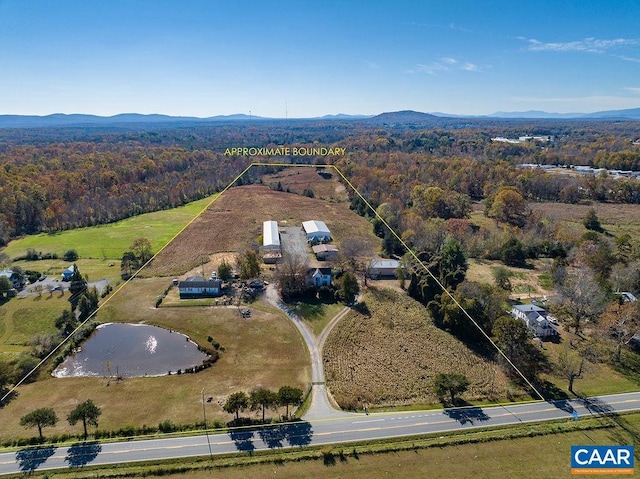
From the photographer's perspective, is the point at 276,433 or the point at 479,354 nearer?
the point at 276,433

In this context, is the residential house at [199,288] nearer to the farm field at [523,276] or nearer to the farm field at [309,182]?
the farm field at [523,276]

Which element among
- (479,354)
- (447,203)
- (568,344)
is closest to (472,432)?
(479,354)

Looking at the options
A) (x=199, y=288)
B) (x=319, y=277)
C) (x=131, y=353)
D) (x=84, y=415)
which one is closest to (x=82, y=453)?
(x=84, y=415)

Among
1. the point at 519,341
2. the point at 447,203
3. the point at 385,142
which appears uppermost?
the point at 385,142

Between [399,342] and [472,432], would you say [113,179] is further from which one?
[472,432]

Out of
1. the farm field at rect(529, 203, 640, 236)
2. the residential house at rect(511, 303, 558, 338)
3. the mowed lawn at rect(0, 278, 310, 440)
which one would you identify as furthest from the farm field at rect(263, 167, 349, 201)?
the mowed lawn at rect(0, 278, 310, 440)

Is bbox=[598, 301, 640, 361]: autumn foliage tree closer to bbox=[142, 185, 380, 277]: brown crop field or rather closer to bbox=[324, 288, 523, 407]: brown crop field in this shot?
bbox=[324, 288, 523, 407]: brown crop field

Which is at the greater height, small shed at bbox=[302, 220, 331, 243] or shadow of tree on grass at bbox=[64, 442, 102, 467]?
small shed at bbox=[302, 220, 331, 243]

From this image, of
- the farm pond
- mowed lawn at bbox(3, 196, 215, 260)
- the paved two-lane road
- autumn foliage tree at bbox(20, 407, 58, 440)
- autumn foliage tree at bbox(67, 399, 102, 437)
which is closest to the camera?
the paved two-lane road
